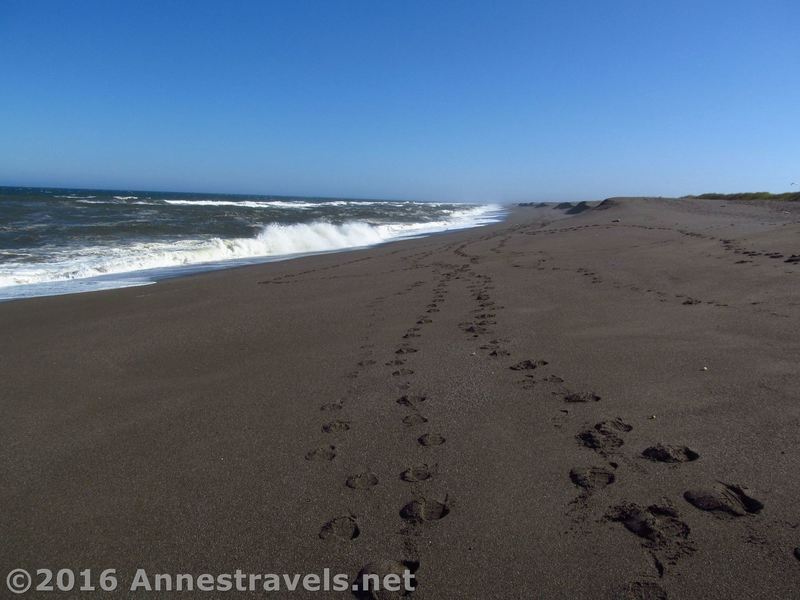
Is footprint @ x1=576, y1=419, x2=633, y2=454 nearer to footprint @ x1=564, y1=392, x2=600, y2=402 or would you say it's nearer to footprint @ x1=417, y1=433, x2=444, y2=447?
footprint @ x1=564, y1=392, x2=600, y2=402

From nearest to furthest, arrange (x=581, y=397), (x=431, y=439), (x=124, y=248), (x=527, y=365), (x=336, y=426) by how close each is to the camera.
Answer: (x=431, y=439), (x=336, y=426), (x=581, y=397), (x=527, y=365), (x=124, y=248)

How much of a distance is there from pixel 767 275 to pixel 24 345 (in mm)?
8399

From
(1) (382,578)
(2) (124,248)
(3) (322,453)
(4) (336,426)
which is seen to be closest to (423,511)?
(1) (382,578)

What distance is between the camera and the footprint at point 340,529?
2.15 meters

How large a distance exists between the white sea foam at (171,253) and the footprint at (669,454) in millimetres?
9275

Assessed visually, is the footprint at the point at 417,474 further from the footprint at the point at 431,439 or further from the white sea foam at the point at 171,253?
the white sea foam at the point at 171,253

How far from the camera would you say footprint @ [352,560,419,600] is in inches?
72.9

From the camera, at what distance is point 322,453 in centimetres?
282

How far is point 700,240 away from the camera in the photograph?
34.0 ft

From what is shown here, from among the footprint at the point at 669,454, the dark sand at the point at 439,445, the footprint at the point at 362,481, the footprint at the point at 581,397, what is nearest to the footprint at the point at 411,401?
the dark sand at the point at 439,445

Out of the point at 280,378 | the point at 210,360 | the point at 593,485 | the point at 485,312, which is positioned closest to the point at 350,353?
the point at 280,378

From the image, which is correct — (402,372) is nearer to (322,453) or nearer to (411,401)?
(411,401)

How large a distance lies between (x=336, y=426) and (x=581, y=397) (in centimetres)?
160

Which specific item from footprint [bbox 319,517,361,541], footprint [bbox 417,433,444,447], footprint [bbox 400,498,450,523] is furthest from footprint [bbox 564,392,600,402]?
footprint [bbox 319,517,361,541]
